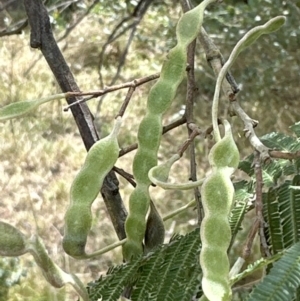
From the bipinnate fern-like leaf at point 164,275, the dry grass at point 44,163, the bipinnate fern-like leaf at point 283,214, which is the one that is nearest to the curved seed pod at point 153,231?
the bipinnate fern-like leaf at point 164,275

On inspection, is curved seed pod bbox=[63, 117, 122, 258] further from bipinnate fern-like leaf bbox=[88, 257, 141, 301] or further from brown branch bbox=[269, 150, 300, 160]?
brown branch bbox=[269, 150, 300, 160]

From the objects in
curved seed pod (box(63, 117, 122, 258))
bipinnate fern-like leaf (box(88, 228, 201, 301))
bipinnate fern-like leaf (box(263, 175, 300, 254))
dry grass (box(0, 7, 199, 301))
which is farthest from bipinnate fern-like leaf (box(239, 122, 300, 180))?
dry grass (box(0, 7, 199, 301))

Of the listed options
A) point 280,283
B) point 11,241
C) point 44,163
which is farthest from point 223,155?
point 44,163

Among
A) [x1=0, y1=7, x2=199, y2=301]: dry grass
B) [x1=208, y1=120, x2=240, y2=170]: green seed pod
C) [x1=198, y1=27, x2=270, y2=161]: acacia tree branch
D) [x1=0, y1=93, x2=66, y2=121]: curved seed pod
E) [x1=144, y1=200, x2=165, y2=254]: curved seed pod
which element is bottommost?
[x1=0, y1=7, x2=199, y2=301]: dry grass

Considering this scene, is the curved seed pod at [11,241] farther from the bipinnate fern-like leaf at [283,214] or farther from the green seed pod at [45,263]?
the bipinnate fern-like leaf at [283,214]

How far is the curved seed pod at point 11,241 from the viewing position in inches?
27.2

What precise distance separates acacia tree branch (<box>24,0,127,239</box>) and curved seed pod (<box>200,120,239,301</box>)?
381 millimetres

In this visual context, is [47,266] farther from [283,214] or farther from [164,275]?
[283,214]

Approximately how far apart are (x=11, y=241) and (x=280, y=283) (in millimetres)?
315

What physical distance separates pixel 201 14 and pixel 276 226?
0.32 meters

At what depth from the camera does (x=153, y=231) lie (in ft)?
2.85

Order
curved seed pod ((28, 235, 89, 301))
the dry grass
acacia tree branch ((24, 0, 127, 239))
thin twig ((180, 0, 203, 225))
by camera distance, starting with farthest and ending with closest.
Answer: the dry grass → acacia tree branch ((24, 0, 127, 239)) → thin twig ((180, 0, 203, 225)) → curved seed pod ((28, 235, 89, 301))

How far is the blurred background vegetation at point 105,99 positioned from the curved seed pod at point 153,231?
Answer: 1.74 meters

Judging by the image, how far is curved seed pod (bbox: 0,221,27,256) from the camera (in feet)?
2.27
